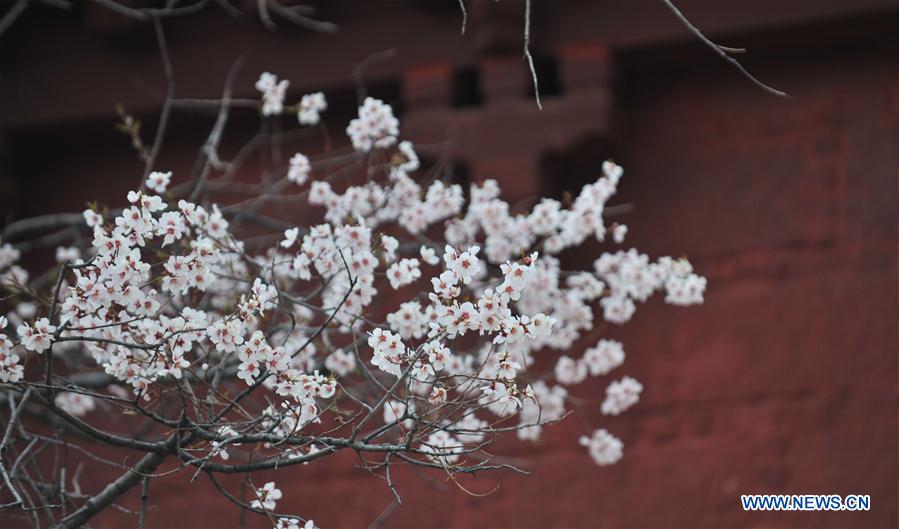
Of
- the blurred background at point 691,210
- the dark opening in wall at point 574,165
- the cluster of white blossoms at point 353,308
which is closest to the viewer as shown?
the cluster of white blossoms at point 353,308

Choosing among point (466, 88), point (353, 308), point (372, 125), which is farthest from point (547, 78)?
point (353, 308)

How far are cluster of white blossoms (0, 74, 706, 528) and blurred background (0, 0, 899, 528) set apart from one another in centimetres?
27

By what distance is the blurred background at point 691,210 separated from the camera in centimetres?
332

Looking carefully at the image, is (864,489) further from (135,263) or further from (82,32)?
(82,32)

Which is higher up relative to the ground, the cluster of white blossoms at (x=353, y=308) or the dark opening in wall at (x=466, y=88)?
the dark opening in wall at (x=466, y=88)

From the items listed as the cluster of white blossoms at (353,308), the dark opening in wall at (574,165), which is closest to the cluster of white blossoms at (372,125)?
the cluster of white blossoms at (353,308)

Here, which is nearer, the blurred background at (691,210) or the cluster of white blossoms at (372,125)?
the cluster of white blossoms at (372,125)

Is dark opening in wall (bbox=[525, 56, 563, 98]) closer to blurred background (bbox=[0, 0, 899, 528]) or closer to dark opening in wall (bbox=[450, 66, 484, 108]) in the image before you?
blurred background (bbox=[0, 0, 899, 528])

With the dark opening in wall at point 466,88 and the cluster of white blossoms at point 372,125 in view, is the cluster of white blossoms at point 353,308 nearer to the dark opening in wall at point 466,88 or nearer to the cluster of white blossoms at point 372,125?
the cluster of white blossoms at point 372,125

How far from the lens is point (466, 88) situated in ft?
12.3

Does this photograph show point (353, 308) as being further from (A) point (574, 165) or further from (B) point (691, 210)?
(B) point (691, 210)

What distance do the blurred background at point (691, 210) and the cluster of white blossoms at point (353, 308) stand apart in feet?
0.87

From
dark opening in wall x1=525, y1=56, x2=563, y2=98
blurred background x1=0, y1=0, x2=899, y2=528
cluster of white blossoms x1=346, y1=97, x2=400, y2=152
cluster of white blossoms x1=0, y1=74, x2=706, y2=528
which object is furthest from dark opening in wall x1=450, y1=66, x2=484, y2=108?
cluster of white blossoms x1=346, y1=97, x2=400, y2=152

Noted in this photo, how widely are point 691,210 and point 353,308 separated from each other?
1.40m
